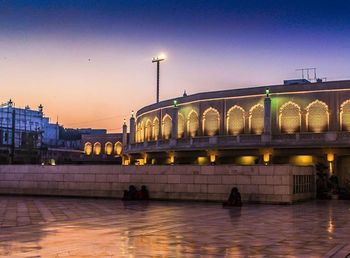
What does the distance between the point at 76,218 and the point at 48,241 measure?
5.90m

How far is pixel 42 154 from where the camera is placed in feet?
318

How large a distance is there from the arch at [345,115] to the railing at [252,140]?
2118 millimetres

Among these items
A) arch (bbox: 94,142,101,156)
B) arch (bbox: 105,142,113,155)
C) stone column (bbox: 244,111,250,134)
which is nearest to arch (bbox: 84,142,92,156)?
arch (bbox: 94,142,101,156)

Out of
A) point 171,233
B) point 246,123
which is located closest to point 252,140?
point 246,123

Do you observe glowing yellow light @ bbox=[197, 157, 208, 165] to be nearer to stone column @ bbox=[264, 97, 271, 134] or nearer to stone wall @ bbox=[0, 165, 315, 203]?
stone column @ bbox=[264, 97, 271, 134]

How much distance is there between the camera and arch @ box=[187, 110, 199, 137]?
53.5 meters

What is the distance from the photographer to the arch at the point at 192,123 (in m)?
53.5

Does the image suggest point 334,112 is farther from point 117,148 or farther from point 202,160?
point 117,148

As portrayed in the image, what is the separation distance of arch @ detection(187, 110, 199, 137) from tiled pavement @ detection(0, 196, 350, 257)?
32214mm

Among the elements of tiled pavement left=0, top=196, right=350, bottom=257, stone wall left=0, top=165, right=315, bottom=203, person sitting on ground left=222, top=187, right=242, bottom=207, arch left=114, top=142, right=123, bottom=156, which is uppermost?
arch left=114, top=142, right=123, bottom=156

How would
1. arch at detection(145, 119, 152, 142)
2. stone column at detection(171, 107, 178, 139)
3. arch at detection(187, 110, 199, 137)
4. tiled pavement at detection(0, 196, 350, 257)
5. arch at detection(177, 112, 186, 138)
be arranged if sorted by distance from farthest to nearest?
1. arch at detection(145, 119, 152, 142)
2. arch at detection(177, 112, 186, 138)
3. stone column at detection(171, 107, 178, 139)
4. arch at detection(187, 110, 199, 137)
5. tiled pavement at detection(0, 196, 350, 257)

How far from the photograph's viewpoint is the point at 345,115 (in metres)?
45.6

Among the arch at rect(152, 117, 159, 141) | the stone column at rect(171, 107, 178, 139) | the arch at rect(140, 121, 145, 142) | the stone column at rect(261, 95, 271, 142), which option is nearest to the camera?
the stone column at rect(261, 95, 271, 142)

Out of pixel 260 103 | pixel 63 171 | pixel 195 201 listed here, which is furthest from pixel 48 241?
pixel 260 103
